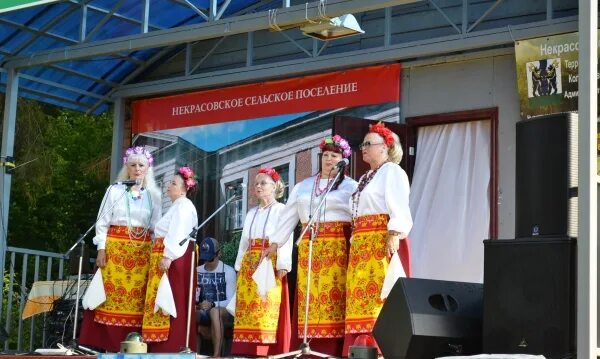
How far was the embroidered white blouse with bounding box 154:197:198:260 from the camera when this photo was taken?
343 inches

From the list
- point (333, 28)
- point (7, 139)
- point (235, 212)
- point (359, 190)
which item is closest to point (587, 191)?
point (359, 190)

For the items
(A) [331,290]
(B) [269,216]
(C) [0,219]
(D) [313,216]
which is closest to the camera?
(D) [313,216]

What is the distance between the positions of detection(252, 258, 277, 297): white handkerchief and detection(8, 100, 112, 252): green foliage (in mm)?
10203

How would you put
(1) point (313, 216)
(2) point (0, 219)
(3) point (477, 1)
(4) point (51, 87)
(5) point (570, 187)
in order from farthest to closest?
(4) point (51, 87) → (2) point (0, 219) → (3) point (477, 1) → (1) point (313, 216) → (5) point (570, 187)

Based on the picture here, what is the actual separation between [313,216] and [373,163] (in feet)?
2.24

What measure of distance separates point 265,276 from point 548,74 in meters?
2.63

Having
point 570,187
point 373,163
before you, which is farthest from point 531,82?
point 570,187

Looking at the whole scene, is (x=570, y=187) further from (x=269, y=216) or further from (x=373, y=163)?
(x=269, y=216)

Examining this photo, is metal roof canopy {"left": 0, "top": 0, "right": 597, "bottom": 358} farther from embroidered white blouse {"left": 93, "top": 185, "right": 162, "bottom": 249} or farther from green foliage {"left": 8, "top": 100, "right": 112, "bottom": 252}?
green foliage {"left": 8, "top": 100, "right": 112, "bottom": 252}

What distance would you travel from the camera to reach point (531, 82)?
28.7 feet

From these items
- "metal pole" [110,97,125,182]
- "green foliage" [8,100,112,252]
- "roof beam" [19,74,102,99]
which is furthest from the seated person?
"green foliage" [8,100,112,252]

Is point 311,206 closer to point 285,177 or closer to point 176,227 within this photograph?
point 176,227

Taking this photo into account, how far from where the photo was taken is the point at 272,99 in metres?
10.5

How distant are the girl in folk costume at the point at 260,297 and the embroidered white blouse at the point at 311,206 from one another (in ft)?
0.95
